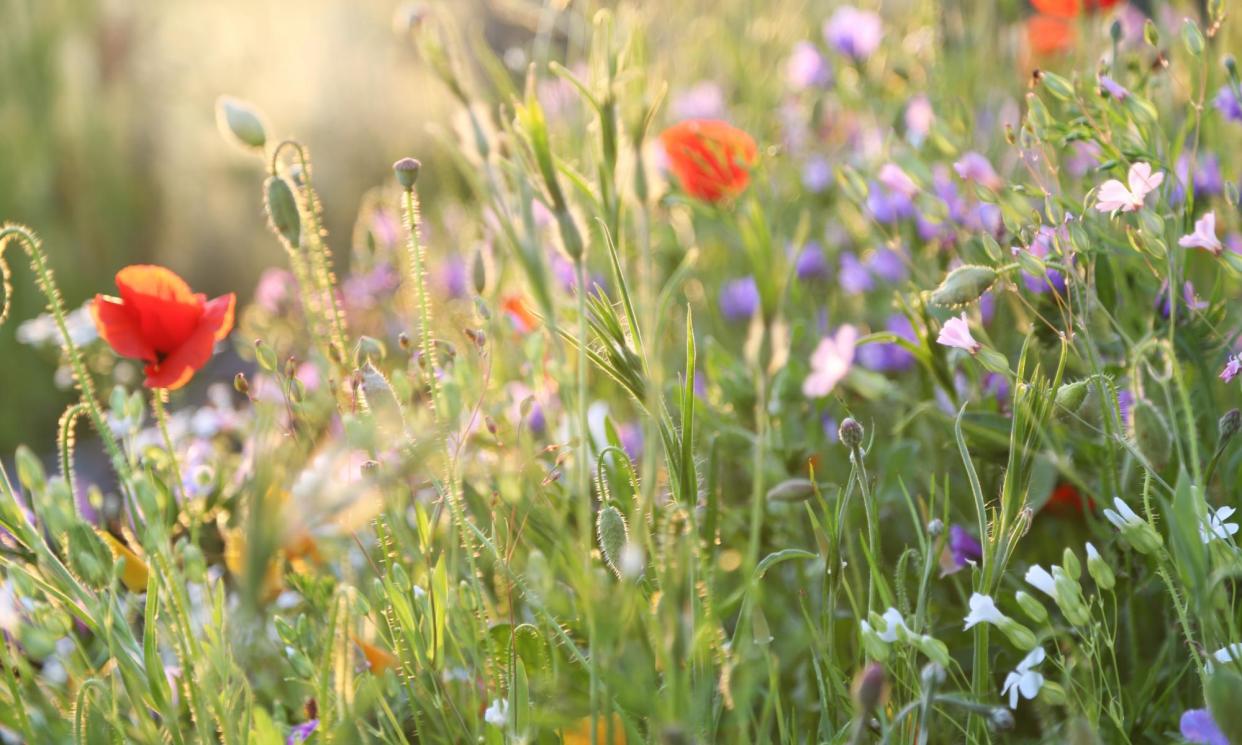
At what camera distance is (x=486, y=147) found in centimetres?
57

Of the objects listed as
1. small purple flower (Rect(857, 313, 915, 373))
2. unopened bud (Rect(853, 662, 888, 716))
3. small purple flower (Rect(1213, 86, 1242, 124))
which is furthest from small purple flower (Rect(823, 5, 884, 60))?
unopened bud (Rect(853, 662, 888, 716))

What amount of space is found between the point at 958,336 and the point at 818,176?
77 cm

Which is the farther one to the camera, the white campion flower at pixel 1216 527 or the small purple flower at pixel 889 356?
the small purple flower at pixel 889 356

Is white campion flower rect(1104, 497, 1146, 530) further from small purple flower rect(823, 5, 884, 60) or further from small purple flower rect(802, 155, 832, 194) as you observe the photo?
small purple flower rect(823, 5, 884, 60)

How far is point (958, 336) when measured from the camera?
0.67m

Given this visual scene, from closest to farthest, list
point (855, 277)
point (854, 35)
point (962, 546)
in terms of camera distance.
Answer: point (962, 546) → point (855, 277) → point (854, 35)

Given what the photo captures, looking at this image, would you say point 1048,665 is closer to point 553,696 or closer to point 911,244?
point 553,696

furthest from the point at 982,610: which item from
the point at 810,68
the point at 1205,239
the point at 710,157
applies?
the point at 810,68

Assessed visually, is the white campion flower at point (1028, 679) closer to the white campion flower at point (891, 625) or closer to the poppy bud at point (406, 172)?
the white campion flower at point (891, 625)

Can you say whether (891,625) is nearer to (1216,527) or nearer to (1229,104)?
(1216,527)

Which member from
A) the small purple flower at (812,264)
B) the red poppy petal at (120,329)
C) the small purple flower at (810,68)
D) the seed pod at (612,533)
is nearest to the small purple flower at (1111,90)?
the seed pod at (612,533)

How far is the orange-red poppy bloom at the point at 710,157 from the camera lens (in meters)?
1.10

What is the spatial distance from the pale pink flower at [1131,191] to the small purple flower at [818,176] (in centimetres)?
71

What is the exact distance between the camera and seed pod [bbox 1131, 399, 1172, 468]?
0.67m
